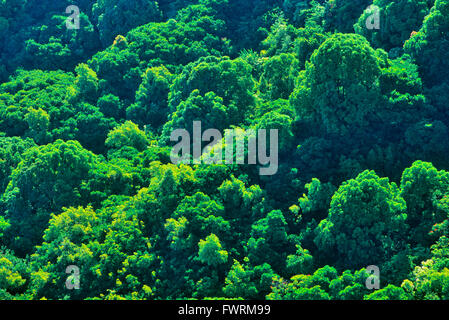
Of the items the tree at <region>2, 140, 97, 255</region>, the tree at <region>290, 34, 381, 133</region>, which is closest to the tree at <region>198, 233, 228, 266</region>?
the tree at <region>290, 34, 381, 133</region>

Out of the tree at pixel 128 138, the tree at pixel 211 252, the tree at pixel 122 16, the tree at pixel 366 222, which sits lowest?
the tree at pixel 211 252

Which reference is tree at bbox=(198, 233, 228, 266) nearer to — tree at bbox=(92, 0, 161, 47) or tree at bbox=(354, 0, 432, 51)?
tree at bbox=(354, 0, 432, 51)

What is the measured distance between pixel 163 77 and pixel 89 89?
7788mm

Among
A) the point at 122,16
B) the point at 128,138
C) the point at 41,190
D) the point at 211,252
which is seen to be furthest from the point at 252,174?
the point at 122,16

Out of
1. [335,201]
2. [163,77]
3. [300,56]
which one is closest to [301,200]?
[335,201]

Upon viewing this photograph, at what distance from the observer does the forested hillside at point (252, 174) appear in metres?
55.0

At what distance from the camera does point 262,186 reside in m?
62.1

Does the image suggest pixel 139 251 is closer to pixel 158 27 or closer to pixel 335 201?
pixel 335 201

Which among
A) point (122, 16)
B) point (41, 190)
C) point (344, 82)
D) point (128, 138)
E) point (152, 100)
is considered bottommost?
point (41, 190)

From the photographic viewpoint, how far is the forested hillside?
55000 millimetres

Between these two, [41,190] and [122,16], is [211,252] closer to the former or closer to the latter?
[41,190]

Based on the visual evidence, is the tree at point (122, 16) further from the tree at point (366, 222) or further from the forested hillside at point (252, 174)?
the tree at point (366, 222)

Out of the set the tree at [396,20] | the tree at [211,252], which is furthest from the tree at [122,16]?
the tree at [211,252]

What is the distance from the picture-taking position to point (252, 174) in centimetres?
6250
